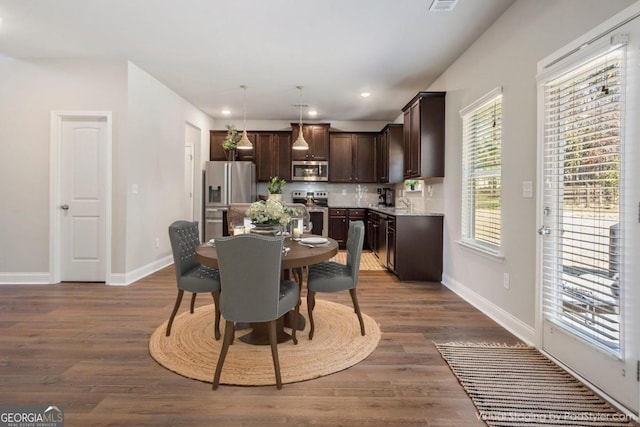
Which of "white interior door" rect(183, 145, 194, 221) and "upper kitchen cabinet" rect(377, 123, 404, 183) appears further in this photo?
"white interior door" rect(183, 145, 194, 221)

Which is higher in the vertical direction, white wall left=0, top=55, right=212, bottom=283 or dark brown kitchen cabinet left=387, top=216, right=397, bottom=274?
white wall left=0, top=55, right=212, bottom=283

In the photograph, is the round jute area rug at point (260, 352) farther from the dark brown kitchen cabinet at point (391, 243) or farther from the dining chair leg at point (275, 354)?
the dark brown kitchen cabinet at point (391, 243)

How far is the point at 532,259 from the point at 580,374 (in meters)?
0.79

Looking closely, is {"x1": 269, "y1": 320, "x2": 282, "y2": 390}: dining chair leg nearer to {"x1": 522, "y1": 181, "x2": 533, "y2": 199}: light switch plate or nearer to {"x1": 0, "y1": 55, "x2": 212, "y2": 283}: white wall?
{"x1": 522, "y1": 181, "x2": 533, "y2": 199}: light switch plate

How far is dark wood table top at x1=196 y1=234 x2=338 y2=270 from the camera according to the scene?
80.7 inches

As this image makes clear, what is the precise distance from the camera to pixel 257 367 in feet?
6.81

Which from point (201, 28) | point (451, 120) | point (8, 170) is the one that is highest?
point (201, 28)


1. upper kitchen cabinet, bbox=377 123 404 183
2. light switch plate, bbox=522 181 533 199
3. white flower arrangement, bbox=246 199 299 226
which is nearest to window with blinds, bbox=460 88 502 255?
light switch plate, bbox=522 181 533 199

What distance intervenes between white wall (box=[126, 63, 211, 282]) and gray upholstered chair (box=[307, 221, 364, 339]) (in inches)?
107

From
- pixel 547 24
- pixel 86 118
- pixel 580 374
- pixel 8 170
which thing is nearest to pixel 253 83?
pixel 86 118

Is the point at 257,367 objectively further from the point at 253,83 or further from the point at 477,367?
the point at 253,83

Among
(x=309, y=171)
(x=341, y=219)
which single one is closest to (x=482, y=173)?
(x=341, y=219)

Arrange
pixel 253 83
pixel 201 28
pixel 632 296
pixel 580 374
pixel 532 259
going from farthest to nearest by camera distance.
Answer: pixel 253 83
pixel 201 28
pixel 532 259
pixel 580 374
pixel 632 296

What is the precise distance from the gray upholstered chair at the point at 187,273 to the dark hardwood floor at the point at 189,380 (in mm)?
490
